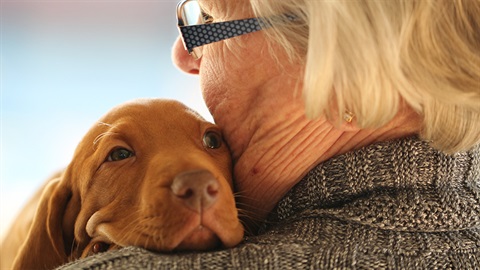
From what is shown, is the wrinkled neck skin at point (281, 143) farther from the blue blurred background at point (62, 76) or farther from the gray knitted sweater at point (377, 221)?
the blue blurred background at point (62, 76)

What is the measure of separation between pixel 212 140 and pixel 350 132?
1.07 ft

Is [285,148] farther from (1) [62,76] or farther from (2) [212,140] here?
(1) [62,76]

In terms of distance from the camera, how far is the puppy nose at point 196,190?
1251mm

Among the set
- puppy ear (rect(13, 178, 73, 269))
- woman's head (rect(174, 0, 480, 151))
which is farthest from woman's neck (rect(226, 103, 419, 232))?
puppy ear (rect(13, 178, 73, 269))

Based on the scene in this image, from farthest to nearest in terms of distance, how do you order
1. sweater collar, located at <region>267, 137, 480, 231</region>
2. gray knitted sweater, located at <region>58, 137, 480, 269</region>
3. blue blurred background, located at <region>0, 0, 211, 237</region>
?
blue blurred background, located at <region>0, 0, 211, 237</region> < sweater collar, located at <region>267, 137, 480, 231</region> < gray knitted sweater, located at <region>58, 137, 480, 269</region>

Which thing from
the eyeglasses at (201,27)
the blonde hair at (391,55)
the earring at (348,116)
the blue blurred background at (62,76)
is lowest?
the blue blurred background at (62,76)

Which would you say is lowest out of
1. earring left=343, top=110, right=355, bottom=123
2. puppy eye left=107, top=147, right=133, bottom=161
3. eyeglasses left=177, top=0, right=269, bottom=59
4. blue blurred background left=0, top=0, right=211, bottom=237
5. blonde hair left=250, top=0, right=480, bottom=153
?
blue blurred background left=0, top=0, right=211, bottom=237

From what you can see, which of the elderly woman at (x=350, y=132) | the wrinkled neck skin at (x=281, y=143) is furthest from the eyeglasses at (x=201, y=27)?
the wrinkled neck skin at (x=281, y=143)

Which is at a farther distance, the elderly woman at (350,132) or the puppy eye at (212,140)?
the puppy eye at (212,140)

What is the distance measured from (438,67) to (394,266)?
0.38 m

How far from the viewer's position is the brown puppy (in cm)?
126

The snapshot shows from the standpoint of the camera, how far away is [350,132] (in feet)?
4.73

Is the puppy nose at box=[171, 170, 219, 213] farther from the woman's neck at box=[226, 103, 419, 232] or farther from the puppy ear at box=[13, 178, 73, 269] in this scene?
the puppy ear at box=[13, 178, 73, 269]

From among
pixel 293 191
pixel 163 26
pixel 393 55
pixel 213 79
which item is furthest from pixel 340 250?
pixel 163 26
